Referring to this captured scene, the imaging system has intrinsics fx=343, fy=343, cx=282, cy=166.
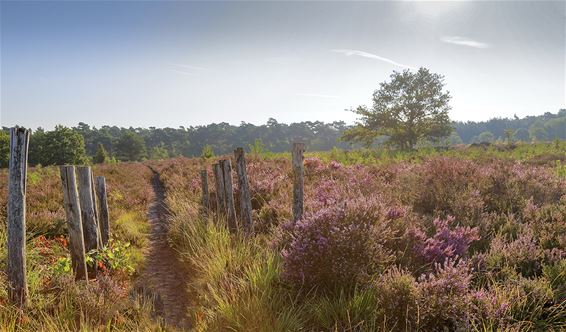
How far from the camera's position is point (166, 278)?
6.99 metres

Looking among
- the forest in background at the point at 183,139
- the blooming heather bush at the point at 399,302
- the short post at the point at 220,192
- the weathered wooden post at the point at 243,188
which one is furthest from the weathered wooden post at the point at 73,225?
the forest in background at the point at 183,139

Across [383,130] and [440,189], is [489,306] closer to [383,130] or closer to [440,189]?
[440,189]

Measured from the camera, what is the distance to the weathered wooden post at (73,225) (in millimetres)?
5895

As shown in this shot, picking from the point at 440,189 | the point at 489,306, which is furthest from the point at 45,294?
the point at 440,189

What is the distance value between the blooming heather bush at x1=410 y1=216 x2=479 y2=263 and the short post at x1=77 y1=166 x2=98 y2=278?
5.82 m

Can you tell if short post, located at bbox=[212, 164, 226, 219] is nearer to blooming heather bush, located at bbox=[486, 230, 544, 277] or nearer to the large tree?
blooming heather bush, located at bbox=[486, 230, 544, 277]

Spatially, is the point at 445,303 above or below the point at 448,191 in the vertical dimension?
below

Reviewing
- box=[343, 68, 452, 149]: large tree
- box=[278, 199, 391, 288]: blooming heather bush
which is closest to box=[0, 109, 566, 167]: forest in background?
box=[343, 68, 452, 149]: large tree

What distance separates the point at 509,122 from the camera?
19938 cm

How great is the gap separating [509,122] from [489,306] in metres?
237

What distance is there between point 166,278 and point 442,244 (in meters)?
5.25

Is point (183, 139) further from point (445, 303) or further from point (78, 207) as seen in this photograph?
point (445, 303)

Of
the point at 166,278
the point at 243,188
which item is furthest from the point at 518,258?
the point at 166,278

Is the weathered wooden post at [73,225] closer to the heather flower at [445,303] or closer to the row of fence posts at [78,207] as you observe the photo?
the row of fence posts at [78,207]
